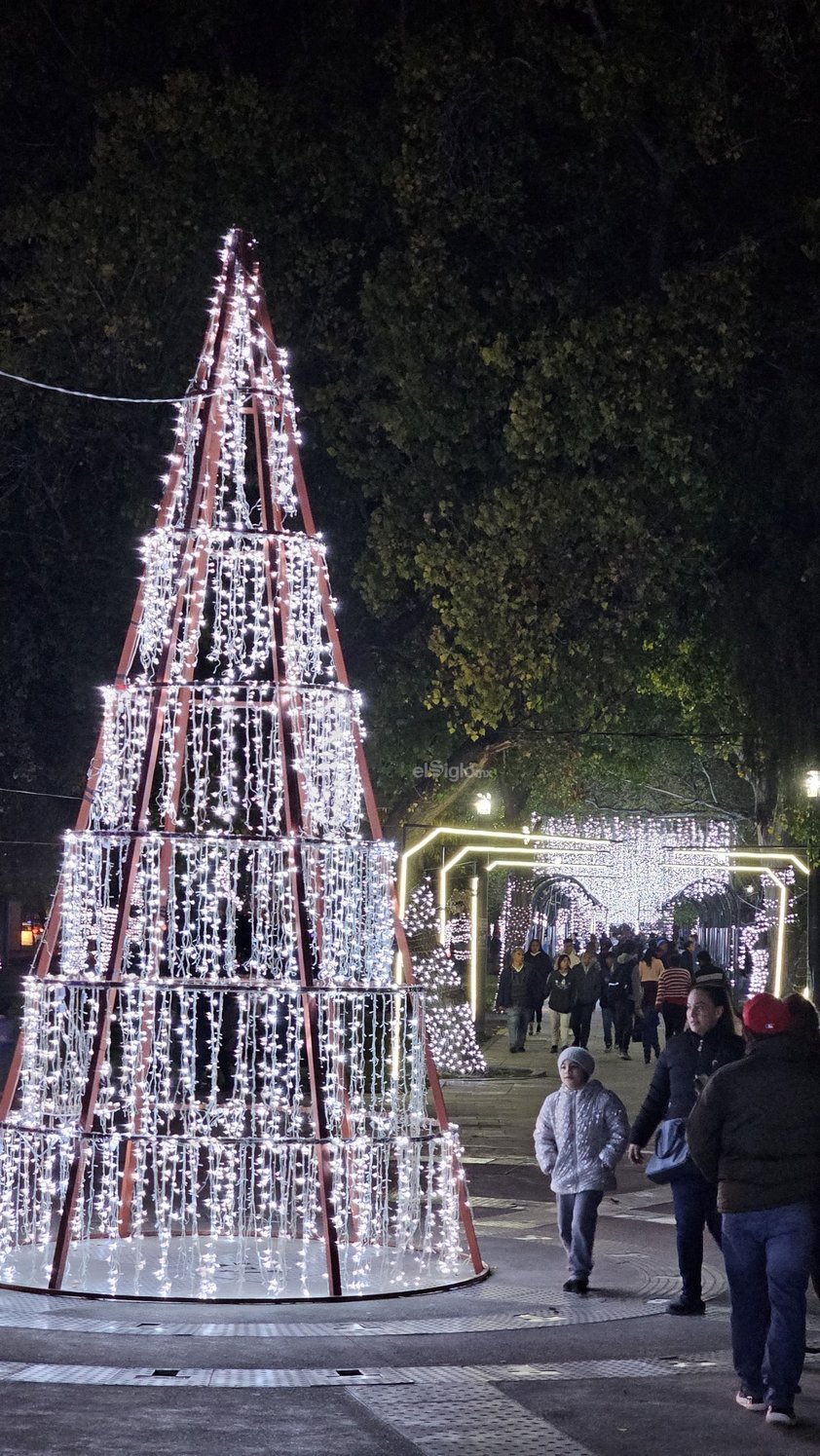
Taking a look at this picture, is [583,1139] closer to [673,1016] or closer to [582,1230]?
[582,1230]

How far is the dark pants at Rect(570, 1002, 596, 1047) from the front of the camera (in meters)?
27.2

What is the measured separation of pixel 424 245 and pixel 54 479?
522cm

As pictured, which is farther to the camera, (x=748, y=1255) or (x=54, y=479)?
(x=54, y=479)

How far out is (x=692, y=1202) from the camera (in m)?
9.88

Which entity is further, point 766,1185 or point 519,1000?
point 519,1000

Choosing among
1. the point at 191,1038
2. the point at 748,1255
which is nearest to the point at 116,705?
the point at 191,1038

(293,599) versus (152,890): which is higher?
(293,599)

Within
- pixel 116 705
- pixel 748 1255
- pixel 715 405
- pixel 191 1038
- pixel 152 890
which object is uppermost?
pixel 715 405

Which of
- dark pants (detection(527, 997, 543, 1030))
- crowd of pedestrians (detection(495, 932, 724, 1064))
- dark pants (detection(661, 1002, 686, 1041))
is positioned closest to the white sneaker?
dark pants (detection(661, 1002, 686, 1041))

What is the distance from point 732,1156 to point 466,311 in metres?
13.8

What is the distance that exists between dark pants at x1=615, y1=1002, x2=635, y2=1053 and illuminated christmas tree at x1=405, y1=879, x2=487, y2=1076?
130 inches

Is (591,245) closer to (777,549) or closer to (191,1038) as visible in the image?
(777,549)

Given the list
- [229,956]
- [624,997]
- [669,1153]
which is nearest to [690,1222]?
[669,1153]

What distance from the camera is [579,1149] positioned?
1048cm
